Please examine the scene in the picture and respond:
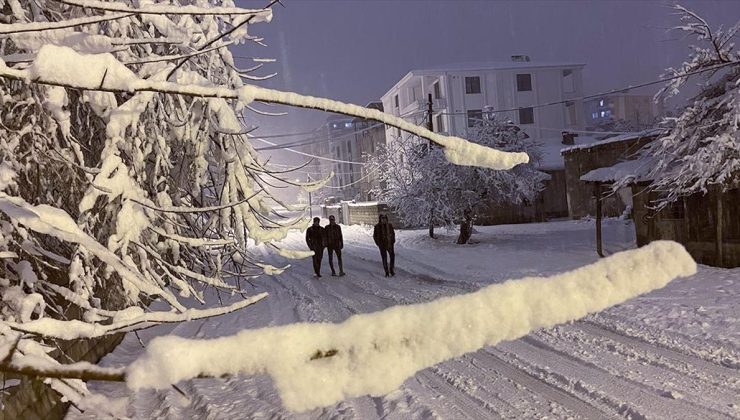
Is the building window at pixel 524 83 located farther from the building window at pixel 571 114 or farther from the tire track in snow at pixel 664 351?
the tire track in snow at pixel 664 351

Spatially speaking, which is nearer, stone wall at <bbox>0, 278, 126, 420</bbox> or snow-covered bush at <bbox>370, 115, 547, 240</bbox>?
stone wall at <bbox>0, 278, 126, 420</bbox>

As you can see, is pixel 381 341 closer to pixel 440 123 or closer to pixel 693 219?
pixel 693 219

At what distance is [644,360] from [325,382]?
6843mm

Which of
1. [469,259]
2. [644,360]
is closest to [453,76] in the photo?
[469,259]

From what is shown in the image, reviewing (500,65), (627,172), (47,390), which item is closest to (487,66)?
(500,65)

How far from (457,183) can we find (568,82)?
30763 millimetres

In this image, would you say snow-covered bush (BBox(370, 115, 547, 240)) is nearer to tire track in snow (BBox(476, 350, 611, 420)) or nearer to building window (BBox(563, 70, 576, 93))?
tire track in snow (BBox(476, 350, 611, 420))

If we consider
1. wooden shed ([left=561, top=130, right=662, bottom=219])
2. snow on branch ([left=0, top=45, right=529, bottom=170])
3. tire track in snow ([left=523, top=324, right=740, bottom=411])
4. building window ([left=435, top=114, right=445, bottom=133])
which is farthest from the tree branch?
building window ([left=435, top=114, right=445, bottom=133])

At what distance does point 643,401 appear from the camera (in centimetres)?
515

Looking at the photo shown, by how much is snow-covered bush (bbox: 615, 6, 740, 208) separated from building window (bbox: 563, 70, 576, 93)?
35802 millimetres

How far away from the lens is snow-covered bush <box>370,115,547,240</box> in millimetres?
21859

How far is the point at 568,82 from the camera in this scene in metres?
46.9

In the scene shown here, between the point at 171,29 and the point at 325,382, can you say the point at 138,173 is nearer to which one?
the point at 171,29

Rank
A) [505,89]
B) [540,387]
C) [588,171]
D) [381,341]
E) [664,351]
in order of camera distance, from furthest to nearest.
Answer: [505,89]
[588,171]
[664,351]
[540,387]
[381,341]
